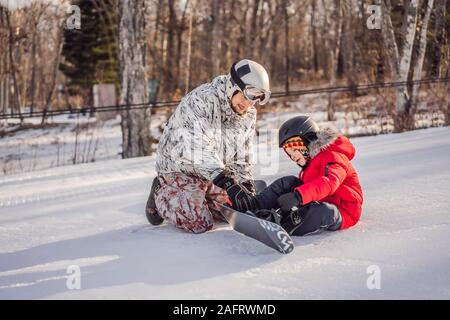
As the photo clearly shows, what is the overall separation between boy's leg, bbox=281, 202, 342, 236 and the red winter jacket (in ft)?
0.22

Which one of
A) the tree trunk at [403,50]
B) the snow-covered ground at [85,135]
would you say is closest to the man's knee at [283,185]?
the snow-covered ground at [85,135]

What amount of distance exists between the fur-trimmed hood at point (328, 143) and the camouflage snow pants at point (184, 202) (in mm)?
786

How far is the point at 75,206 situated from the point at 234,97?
6.19ft

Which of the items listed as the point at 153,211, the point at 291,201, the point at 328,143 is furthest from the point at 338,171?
the point at 153,211

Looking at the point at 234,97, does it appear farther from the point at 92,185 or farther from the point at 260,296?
the point at 92,185

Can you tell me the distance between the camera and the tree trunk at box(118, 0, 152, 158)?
23.1 feet

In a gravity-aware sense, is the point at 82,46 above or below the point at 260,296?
above

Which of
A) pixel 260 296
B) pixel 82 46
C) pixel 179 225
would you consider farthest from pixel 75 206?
pixel 82 46

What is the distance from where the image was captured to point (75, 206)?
4.15 metres

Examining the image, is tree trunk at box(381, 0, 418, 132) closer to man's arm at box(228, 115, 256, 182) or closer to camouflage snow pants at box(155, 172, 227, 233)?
man's arm at box(228, 115, 256, 182)

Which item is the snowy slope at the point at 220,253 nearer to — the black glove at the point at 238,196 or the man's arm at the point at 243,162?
the black glove at the point at 238,196

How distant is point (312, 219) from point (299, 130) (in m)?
0.57

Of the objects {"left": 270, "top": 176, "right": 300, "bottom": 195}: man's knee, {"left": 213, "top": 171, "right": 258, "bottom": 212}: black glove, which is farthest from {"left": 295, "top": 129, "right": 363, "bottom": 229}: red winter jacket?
{"left": 213, "top": 171, "right": 258, "bottom": 212}: black glove

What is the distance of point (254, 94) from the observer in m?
2.97
